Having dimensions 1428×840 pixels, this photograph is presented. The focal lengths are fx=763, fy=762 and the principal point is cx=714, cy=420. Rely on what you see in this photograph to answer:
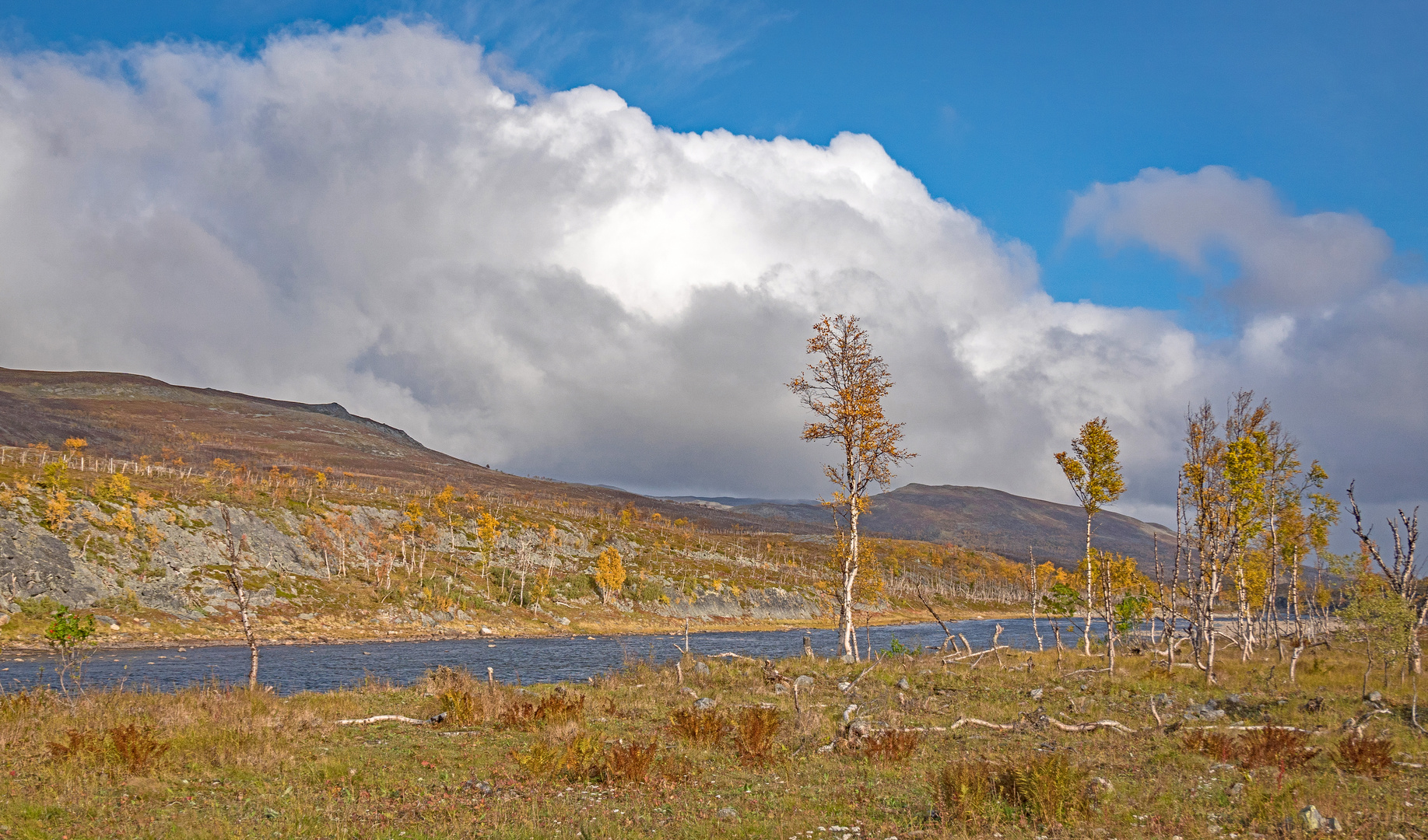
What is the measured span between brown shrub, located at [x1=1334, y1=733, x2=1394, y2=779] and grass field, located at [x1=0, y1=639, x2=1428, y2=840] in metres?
0.04

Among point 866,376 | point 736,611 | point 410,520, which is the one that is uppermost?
point 866,376

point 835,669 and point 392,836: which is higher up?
point 392,836

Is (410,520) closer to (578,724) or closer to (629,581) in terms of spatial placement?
(629,581)

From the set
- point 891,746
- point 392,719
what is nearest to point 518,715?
point 392,719

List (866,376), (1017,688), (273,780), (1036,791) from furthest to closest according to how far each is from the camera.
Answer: (866,376) < (1017,688) < (273,780) < (1036,791)

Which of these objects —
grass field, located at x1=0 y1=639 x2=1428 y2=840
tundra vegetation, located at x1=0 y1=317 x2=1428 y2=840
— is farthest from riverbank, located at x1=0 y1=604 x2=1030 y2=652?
grass field, located at x1=0 y1=639 x2=1428 y2=840

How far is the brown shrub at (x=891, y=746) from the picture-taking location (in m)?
15.5

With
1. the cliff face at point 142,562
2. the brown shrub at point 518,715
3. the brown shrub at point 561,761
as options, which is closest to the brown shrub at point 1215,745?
the brown shrub at point 561,761

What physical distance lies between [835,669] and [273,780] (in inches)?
837

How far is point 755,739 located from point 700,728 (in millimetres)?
2150

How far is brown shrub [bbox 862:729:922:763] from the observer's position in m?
15.5

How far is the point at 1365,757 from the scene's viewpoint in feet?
49.0

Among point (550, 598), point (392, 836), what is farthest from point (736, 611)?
point (392, 836)

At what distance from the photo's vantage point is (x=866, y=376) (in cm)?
3522
